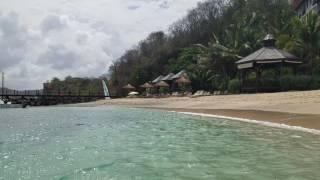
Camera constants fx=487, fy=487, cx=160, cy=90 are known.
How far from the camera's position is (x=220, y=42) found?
2159 inches

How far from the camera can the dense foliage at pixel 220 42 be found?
42.0m

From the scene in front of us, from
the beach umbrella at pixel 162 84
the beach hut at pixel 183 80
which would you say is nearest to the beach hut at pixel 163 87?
the beach umbrella at pixel 162 84

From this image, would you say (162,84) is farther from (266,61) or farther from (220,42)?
(266,61)

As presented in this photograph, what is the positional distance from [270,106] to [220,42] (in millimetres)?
26186

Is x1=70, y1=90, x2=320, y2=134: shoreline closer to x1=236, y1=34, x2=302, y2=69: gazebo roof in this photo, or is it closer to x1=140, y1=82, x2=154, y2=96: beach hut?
x1=236, y1=34, x2=302, y2=69: gazebo roof

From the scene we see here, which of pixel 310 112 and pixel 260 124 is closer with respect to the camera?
pixel 260 124

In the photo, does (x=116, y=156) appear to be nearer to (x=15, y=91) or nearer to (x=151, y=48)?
(x=15, y=91)

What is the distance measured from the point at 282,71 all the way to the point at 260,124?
21727 millimetres

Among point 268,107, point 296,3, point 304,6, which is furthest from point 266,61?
point 296,3

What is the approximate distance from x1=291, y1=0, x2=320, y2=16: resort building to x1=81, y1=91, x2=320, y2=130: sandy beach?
20.7m

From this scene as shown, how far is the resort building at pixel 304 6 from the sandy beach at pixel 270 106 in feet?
67.8

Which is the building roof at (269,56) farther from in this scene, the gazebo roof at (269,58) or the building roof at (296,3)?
the building roof at (296,3)

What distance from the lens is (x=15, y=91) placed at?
257 ft

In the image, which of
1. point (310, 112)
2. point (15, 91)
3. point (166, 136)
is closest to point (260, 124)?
point (310, 112)
